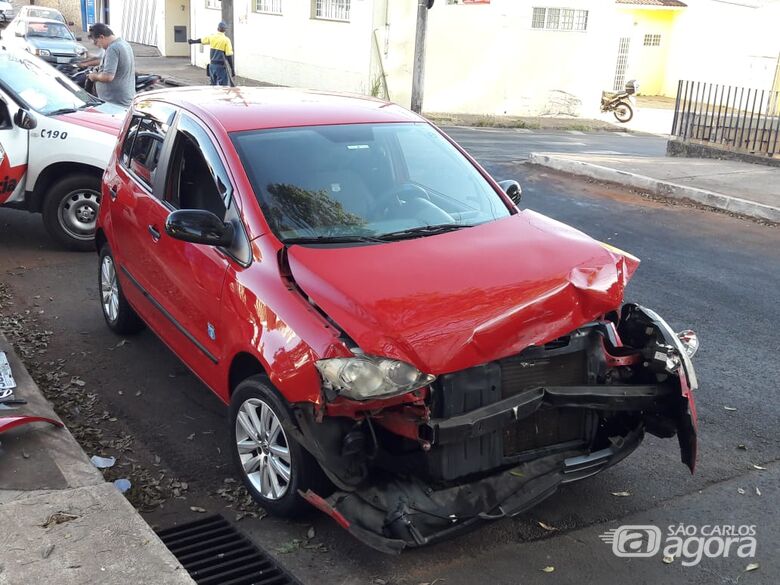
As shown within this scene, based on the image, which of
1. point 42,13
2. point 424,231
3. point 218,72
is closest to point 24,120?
point 424,231

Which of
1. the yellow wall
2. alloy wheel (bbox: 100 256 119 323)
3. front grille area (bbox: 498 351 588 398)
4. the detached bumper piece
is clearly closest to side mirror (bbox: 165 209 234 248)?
the detached bumper piece

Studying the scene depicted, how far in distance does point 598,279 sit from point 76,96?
7.15 metres

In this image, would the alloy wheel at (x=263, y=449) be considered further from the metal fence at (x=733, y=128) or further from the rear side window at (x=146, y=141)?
the metal fence at (x=733, y=128)

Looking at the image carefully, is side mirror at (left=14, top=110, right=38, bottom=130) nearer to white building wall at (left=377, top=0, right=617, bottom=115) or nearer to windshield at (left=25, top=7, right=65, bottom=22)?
white building wall at (left=377, top=0, right=617, bottom=115)

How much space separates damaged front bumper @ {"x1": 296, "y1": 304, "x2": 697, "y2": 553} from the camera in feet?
11.9

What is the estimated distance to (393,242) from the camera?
4.45 m

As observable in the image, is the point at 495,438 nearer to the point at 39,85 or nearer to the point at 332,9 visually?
the point at 39,85

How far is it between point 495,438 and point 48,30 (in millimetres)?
28685

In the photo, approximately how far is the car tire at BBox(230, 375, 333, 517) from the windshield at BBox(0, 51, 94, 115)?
569 cm

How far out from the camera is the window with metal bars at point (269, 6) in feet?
85.1

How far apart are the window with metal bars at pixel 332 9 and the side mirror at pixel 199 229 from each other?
779 inches

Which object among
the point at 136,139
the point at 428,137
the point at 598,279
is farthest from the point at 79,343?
the point at 598,279

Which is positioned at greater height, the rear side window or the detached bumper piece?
the rear side window

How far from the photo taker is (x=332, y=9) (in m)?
23.7
